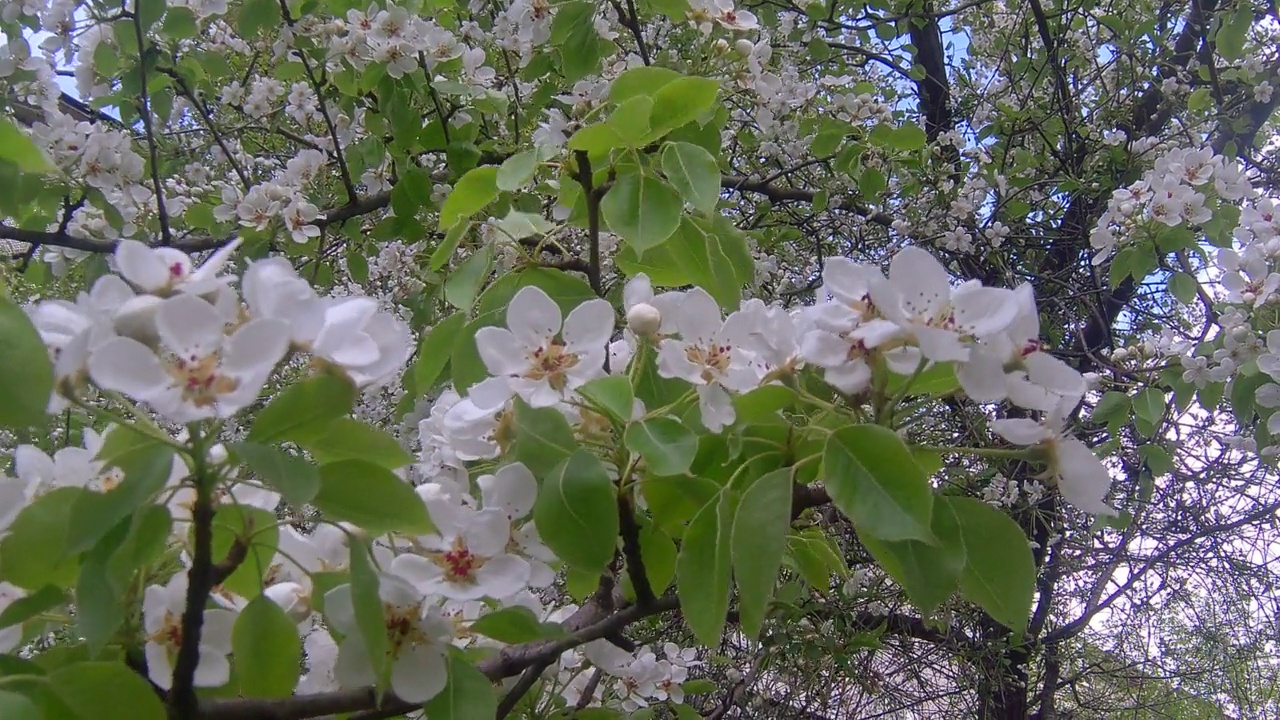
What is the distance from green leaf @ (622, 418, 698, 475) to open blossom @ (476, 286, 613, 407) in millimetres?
102

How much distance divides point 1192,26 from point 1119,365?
1.95 meters

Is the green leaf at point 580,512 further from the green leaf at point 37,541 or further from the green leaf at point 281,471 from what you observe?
the green leaf at point 37,541

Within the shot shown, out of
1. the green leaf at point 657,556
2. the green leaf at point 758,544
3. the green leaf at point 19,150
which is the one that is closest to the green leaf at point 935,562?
the green leaf at point 758,544

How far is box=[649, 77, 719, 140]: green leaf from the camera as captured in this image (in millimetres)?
897

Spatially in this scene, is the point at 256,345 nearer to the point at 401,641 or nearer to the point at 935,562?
the point at 401,641

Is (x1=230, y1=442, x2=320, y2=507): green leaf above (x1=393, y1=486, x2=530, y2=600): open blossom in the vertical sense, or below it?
below

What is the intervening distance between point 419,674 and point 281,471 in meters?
0.23

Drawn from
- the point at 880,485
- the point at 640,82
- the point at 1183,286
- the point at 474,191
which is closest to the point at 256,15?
the point at 474,191

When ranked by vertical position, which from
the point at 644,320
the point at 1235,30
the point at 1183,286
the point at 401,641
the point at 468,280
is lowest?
the point at 401,641

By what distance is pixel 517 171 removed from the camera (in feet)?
3.20

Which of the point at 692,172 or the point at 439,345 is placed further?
the point at 439,345

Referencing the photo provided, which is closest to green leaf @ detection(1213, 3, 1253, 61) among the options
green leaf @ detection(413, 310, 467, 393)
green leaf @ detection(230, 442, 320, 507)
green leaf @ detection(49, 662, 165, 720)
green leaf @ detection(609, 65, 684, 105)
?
green leaf @ detection(609, 65, 684, 105)

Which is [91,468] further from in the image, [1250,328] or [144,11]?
[1250,328]

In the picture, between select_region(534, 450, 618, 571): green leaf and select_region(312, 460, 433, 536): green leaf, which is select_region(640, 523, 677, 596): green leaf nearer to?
select_region(534, 450, 618, 571): green leaf
